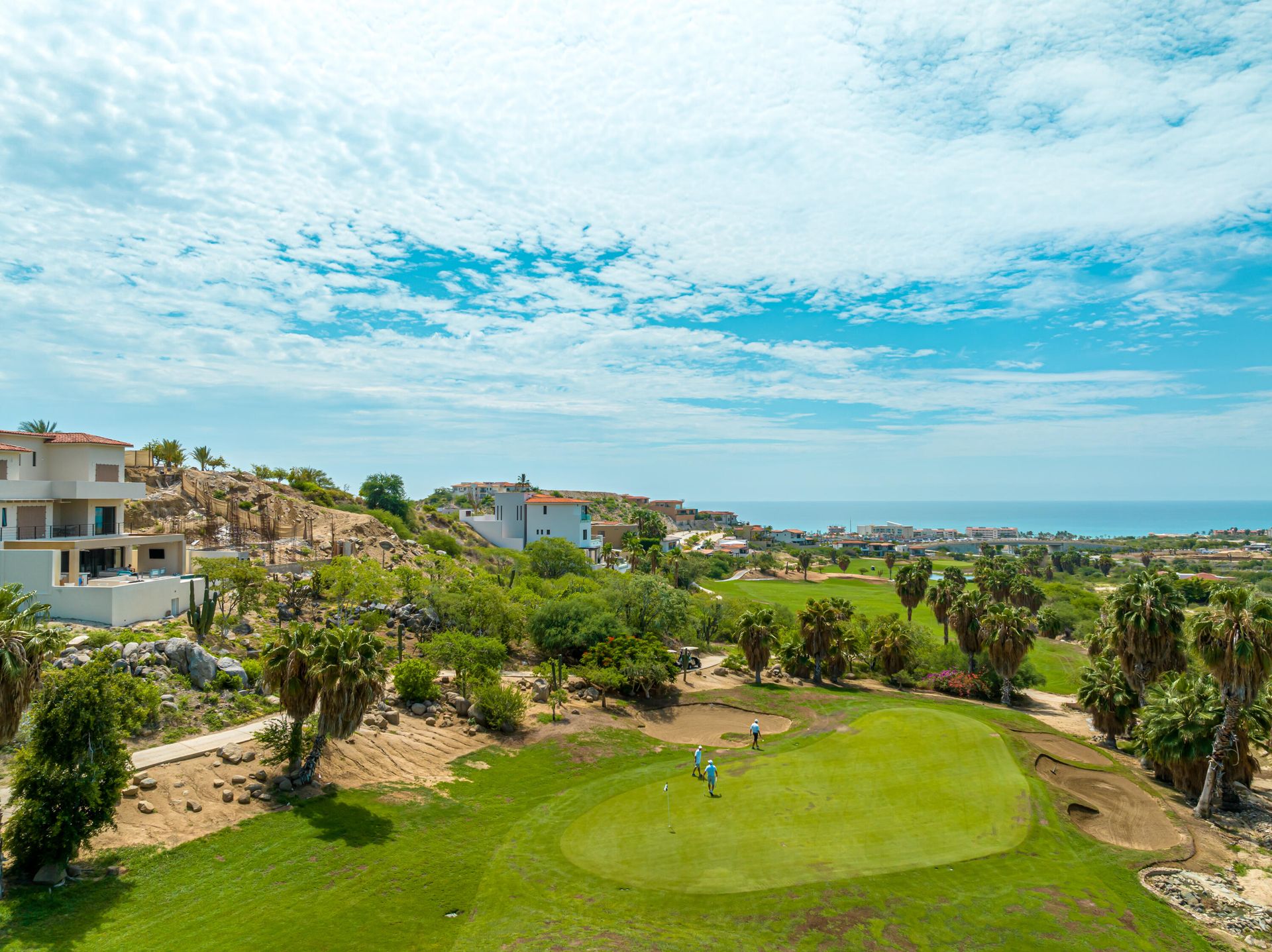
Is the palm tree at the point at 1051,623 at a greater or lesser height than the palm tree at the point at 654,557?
lesser

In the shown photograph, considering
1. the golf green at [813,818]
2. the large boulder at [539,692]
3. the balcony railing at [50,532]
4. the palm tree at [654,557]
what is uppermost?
the balcony railing at [50,532]

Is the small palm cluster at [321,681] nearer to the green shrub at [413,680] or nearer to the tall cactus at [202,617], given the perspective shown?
the green shrub at [413,680]

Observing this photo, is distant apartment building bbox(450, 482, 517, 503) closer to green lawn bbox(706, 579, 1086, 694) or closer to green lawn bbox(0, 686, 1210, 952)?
green lawn bbox(706, 579, 1086, 694)

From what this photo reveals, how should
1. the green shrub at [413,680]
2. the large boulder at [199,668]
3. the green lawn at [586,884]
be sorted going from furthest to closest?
the green shrub at [413,680], the large boulder at [199,668], the green lawn at [586,884]

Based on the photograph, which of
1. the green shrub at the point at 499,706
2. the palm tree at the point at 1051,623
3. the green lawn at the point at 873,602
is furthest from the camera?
the palm tree at the point at 1051,623

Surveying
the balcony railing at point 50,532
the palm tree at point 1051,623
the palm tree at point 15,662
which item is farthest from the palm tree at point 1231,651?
the balcony railing at point 50,532

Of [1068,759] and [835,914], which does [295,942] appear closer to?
[835,914]

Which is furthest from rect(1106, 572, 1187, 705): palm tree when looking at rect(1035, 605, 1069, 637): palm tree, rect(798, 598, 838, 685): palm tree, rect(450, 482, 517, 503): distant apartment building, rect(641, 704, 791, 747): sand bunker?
rect(450, 482, 517, 503): distant apartment building
